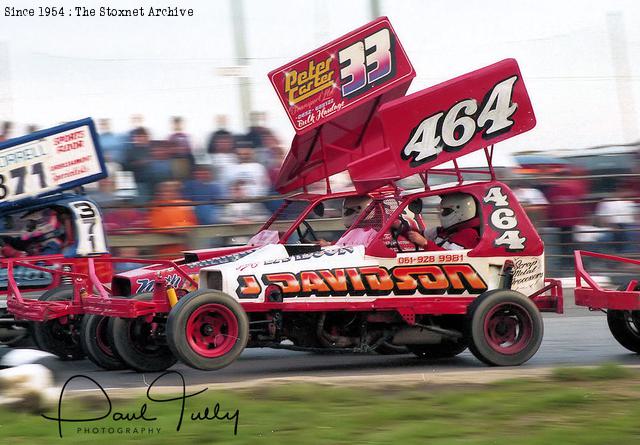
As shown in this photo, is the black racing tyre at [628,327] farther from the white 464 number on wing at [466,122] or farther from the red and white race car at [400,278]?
the white 464 number on wing at [466,122]

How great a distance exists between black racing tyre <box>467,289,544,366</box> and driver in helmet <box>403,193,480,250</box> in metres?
0.56

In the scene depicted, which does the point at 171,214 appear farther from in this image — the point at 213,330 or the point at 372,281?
the point at 213,330

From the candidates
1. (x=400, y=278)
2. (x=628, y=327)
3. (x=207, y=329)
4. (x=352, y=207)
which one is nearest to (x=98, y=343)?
(x=207, y=329)

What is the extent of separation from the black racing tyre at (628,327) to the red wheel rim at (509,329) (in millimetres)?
1133

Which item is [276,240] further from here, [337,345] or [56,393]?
[56,393]

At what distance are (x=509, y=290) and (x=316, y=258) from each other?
5.31 ft

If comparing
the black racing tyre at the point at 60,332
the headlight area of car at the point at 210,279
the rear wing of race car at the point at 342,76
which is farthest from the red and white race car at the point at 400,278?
the rear wing of race car at the point at 342,76

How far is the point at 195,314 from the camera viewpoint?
27.1ft

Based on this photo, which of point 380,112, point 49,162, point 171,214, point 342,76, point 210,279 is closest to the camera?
point 210,279

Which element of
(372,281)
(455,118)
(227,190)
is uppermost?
(455,118)

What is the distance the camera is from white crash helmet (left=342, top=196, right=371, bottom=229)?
10.4m

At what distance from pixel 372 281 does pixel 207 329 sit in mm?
1430

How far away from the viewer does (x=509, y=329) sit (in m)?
9.29

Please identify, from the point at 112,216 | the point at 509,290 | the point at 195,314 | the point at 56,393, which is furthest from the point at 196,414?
the point at 112,216
